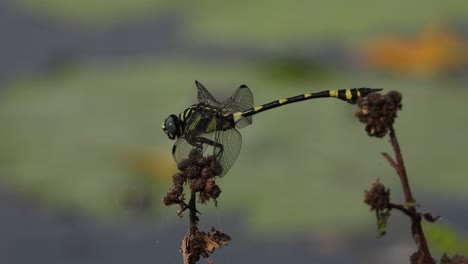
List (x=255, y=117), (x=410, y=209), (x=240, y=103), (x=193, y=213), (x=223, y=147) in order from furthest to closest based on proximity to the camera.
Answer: (x=255, y=117), (x=240, y=103), (x=223, y=147), (x=193, y=213), (x=410, y=209)

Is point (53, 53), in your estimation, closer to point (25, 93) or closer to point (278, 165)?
point (25, 93)

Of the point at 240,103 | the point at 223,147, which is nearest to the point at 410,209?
the point at 223,147

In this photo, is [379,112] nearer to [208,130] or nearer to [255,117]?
[208,130]

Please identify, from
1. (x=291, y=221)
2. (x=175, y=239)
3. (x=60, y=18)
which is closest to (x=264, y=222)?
(x=291, y=221)

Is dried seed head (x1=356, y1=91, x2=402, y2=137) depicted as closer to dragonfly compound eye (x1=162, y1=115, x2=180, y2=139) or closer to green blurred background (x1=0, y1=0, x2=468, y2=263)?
dragonfly compound eye (x1=162, y1=115, x2=180, y2=139)

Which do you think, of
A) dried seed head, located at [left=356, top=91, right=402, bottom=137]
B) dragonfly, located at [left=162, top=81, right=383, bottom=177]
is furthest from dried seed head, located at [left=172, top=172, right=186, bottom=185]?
dragonfly, located at [left=162, top=81, right=383, bottom=177]

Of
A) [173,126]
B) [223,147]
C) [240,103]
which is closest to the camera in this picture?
[223,147]

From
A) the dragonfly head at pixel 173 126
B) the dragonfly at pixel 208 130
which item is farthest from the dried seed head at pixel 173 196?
the dragonfly head at pixel 173 126

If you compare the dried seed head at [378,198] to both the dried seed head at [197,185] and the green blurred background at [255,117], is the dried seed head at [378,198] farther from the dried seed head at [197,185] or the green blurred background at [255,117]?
the green blurred background at [255,117]
